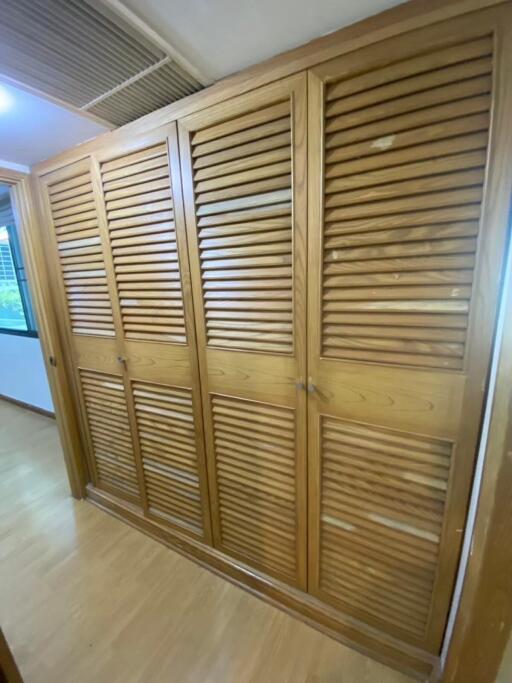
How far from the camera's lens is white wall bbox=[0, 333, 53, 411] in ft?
9.41

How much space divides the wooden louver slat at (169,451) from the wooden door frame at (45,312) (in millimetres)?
564

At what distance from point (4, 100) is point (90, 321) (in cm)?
85

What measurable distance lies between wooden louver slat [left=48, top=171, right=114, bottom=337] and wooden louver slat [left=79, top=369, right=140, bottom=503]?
28 centimetres

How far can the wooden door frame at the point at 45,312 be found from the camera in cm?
150

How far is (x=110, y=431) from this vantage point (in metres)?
1.66

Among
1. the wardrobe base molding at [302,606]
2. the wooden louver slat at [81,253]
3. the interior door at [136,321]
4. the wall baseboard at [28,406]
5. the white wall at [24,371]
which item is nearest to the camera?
the wardrobe base molding at [302,606]

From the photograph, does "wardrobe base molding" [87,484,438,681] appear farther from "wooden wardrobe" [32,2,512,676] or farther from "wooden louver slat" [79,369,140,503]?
"wooden louver slat" [79,369,140,503]

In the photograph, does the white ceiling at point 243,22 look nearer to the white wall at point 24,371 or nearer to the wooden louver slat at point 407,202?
the wooden louver slat at point 407,202

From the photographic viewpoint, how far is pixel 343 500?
103 cm

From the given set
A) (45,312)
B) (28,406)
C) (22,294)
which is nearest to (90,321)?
(45,312)

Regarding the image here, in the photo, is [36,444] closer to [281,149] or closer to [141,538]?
[141,538]

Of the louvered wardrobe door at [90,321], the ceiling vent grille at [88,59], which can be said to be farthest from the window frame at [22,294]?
the ceiling vent grille at [88,59]

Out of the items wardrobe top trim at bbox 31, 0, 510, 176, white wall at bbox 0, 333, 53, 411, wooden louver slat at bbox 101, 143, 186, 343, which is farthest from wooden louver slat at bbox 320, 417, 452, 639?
white wall at bbox 0, 333, 53, 411

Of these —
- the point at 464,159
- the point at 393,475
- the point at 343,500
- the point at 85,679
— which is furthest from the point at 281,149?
the point at 85,679
